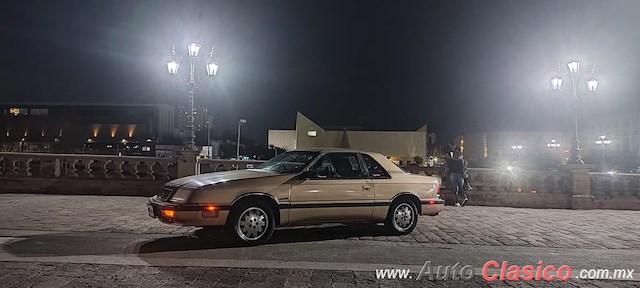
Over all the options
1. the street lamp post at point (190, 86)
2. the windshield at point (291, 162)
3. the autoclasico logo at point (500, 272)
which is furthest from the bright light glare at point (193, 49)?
the autoclasico logo at point (500, 272)

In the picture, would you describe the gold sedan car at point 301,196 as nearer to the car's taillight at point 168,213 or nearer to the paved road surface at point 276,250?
the car's taillight at point 168,213

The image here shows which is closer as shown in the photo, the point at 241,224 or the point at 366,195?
the point at 241,224

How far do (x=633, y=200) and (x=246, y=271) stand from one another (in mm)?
12792

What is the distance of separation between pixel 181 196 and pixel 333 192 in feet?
7.98

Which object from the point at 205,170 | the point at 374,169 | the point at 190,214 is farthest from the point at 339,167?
the point at 205,170

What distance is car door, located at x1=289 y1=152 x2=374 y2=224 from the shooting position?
25.5 feet

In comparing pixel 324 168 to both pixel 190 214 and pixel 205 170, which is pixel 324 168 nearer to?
pixel 190 214

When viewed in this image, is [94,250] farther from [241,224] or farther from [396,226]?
[396,226]

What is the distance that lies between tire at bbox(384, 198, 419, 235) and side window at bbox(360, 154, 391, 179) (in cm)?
53

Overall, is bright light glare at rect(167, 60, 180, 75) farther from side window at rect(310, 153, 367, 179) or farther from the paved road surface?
side window at rect(310, 153, 367, 179)

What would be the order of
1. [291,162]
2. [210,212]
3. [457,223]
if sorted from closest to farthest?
[210,212], [291,162], [457,223]

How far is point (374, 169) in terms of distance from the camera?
8625 millimetres

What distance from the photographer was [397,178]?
865cm

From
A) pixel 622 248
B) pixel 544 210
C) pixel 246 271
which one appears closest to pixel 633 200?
pixel 544 210
